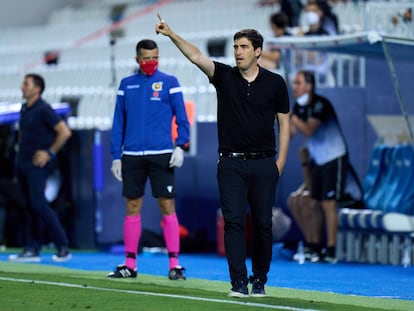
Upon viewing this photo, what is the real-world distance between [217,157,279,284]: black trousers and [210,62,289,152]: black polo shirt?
0.42 ft

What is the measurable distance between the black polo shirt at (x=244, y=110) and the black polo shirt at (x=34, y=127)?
18.5 feet

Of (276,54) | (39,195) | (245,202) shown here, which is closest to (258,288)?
(245,202)

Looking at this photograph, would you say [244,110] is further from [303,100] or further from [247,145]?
[303,100]

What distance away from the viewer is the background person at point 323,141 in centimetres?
1436

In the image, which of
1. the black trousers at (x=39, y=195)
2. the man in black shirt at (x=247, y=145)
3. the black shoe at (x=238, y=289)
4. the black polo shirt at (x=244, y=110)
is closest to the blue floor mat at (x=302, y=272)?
the black trousers at (x=39, y=195)

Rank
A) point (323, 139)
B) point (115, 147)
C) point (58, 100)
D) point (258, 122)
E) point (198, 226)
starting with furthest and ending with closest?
point (58, 100), point (198, 226), point (323, 139), point (115, 147), point (258, 122)

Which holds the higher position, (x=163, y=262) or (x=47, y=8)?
(x=47, y=8)

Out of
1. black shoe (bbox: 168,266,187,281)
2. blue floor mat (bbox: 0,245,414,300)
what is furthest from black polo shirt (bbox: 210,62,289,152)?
black shoe (bbox: 168,266,187,281)

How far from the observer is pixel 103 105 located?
19.3 metres

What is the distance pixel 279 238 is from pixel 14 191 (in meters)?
3.92

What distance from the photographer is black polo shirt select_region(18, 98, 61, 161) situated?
1459 cm

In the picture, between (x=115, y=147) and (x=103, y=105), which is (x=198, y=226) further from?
(x=115, y=147)

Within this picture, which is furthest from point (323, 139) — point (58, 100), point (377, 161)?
point (58, 100)

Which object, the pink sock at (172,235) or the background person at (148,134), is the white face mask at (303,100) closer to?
the background person at (148,134)
